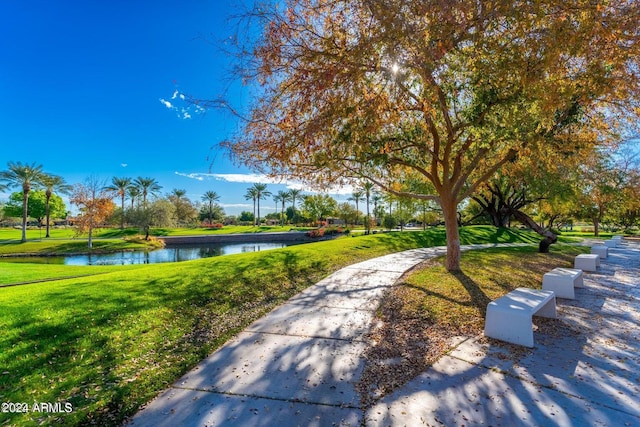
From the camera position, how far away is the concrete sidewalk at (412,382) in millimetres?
2697

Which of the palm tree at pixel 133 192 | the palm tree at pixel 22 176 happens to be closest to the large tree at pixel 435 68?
the palm tree at pixel 22 176

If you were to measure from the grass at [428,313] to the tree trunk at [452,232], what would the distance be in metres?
0.35

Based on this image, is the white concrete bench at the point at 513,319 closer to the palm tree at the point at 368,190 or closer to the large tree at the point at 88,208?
the palm tree at the point at 368,190

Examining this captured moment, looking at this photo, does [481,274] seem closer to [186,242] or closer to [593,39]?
[593,39]

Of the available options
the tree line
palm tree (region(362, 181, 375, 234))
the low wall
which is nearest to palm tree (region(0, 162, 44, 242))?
the tree line

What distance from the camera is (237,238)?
123ft

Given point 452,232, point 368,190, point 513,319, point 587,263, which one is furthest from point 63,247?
point 587,263

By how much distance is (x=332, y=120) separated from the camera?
506 centimetres

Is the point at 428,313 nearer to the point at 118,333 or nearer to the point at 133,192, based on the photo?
the point at 118,333

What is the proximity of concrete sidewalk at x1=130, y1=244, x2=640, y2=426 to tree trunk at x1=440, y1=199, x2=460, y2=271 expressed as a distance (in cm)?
346

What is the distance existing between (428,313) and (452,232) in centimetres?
378

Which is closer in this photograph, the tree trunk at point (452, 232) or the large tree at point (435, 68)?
the large tree at point (435, 68)

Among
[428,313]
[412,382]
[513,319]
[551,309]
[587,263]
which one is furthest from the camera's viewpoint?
[587,263]

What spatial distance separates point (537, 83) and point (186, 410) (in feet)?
18.4
